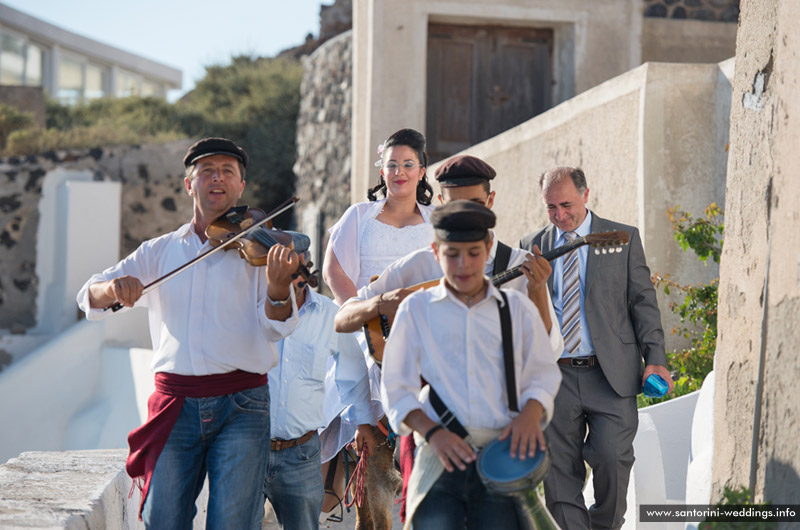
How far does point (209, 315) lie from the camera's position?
3.50 metres

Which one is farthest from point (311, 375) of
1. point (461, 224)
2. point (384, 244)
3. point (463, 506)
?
point (461, 224)

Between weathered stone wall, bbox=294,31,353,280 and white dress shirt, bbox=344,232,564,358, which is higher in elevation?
weathered stone wall, bbox=294,31,353,280

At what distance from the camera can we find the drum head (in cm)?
276

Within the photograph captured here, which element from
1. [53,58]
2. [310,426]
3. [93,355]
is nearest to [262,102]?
[93,355]

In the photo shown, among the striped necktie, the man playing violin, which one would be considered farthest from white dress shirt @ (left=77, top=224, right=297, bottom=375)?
the striped necktie

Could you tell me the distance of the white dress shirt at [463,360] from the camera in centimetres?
291

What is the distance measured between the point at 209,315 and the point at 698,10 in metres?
9.94

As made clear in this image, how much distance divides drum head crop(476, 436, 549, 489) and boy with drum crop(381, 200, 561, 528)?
0.13ft

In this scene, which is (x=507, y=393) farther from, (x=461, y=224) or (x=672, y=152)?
(x=672, y=152)

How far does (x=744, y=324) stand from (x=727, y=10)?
29.9 ft

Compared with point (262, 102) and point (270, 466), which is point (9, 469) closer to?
Answer: point (270, 466)

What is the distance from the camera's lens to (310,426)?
4.30 metres

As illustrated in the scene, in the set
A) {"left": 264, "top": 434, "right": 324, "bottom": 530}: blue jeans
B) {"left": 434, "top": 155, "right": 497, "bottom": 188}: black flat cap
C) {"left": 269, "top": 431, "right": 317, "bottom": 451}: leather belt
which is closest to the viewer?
{"left": 434, "top": 155, "right": 497, "bottom": 188}: black flat cap

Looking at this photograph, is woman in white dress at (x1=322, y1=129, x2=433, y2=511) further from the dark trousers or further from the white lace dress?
the dark trousers
